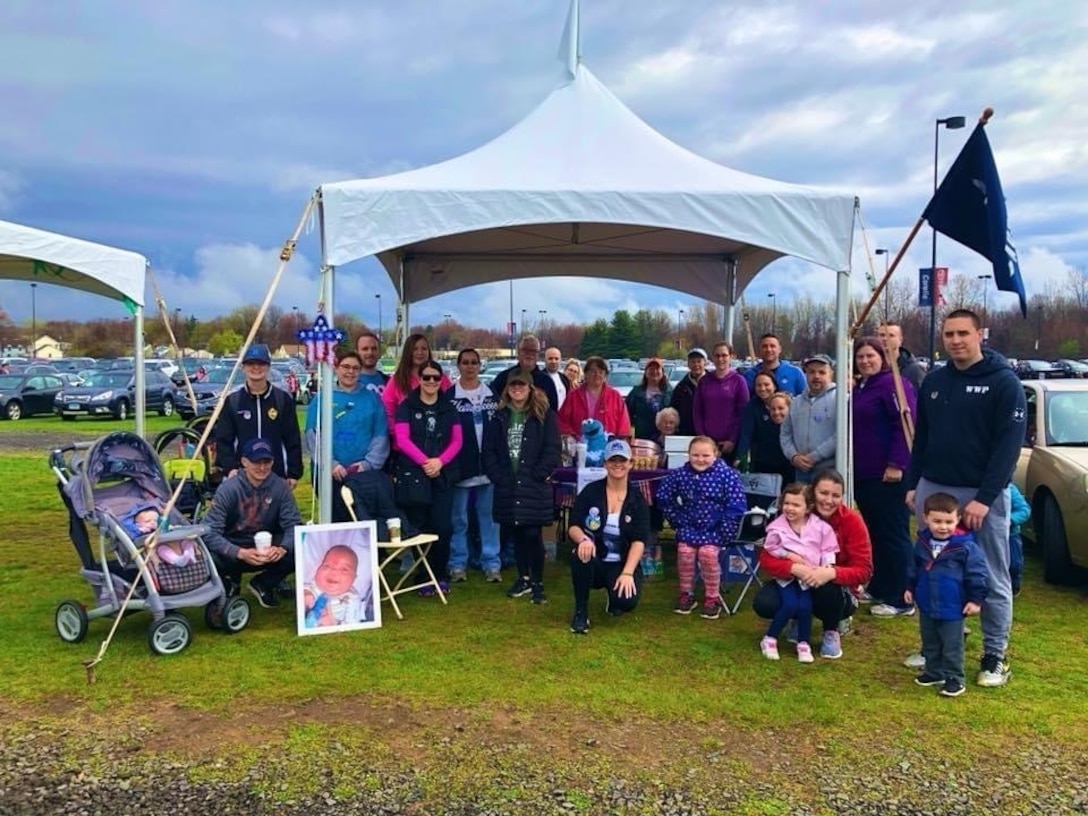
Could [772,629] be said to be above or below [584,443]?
below

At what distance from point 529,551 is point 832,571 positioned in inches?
80.0

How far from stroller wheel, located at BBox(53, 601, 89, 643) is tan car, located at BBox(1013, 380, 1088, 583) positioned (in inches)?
242

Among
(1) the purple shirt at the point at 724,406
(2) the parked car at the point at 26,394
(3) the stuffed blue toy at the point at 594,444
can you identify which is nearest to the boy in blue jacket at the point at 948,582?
(3) the stuffed blue toy at the point at 594,444

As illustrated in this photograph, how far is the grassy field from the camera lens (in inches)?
146

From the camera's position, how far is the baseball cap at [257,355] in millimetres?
5483

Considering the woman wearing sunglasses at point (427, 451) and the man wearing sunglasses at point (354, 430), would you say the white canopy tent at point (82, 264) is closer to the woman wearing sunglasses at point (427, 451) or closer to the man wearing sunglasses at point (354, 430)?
the man wearing sunglasses at point (354, 430)

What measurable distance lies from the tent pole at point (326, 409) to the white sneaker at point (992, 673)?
382 centimetres

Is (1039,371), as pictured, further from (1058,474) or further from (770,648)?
(770,648)

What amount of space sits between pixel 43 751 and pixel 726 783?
2.74m

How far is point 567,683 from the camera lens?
426cm

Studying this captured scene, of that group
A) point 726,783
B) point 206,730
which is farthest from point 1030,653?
point 206,730

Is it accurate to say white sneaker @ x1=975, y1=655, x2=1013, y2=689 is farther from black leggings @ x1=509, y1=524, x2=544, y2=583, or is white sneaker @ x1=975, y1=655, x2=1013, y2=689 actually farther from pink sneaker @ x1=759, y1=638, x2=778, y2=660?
black leggings @ x1=509, y1=524, x2=544, y2=583

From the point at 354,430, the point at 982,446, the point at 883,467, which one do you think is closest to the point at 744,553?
the point at 883,467

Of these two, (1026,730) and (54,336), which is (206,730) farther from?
(54,336)
